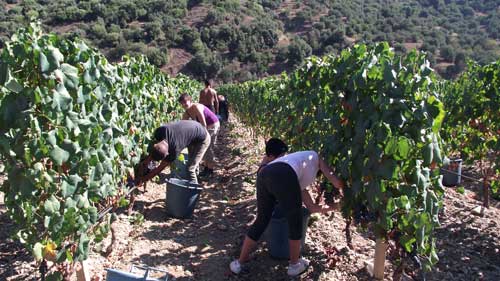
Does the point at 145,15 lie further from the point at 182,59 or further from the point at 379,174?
the point at 379,174

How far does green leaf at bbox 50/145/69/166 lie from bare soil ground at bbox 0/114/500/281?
3.20 feet

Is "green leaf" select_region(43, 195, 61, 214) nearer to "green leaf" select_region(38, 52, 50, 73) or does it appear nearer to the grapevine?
the grapevine

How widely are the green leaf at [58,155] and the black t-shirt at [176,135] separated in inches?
80.9

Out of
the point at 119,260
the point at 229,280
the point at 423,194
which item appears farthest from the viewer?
the point at 119,260

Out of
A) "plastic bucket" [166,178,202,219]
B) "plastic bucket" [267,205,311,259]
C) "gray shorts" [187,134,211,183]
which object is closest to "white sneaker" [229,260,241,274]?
"plastic bucket" [267,205,311,259]

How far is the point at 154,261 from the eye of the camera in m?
3.83

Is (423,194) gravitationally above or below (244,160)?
above

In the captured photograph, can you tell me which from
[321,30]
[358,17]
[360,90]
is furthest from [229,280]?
[358,17]

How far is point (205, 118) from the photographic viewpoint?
21.2ft

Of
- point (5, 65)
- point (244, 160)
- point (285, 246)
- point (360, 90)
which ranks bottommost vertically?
point (244, 160)

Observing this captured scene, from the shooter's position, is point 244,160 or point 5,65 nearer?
point 5,65

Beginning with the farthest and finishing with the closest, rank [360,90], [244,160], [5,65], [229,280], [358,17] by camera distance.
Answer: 1. [358,17]
2. [244,160]
3. [229,280]
4. [360,90]
5. [5,65]

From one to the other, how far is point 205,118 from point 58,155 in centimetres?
408

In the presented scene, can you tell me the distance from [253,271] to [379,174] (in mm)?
1409
